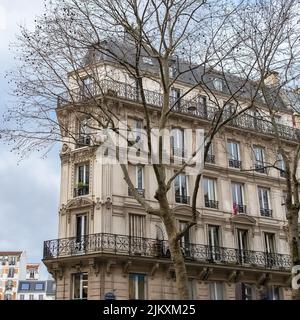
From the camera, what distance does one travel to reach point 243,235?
25203 mm

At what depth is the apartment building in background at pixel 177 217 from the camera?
20.8 meters

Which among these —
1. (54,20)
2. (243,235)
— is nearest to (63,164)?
(243,235)

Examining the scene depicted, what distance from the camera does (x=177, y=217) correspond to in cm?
2311

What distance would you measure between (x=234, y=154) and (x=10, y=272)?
7253cm

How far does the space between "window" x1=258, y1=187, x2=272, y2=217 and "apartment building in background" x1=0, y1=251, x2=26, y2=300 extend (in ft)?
228

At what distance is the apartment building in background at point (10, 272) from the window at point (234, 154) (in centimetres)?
6948

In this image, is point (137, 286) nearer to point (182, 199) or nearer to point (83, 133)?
point (182, 199)

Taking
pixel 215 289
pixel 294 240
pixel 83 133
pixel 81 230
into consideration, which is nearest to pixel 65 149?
pixel 81 230

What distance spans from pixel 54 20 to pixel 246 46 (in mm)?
5326

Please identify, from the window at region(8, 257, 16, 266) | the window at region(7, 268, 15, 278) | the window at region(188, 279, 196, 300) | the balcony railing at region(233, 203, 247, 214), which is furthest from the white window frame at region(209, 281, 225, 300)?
the window at region(8, 257, 16, 266)

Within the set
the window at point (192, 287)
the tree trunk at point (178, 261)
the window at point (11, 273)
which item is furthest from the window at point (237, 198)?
the window at point (11, 273)

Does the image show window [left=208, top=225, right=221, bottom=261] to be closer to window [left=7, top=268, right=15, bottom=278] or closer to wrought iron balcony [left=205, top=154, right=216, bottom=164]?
wrought iron balcony [left=205, top=154, right=216, bottom=164]
